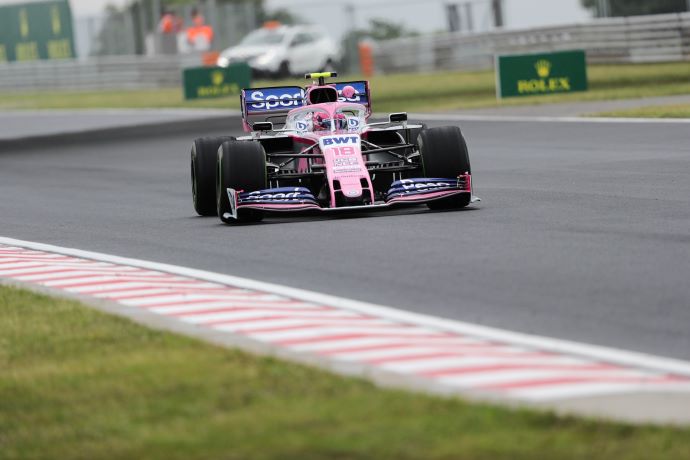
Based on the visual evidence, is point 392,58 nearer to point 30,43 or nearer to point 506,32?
point 506,32

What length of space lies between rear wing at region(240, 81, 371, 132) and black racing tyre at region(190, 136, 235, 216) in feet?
2.85

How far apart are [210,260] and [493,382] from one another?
198 inches

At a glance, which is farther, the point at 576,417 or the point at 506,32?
the point at 506,32

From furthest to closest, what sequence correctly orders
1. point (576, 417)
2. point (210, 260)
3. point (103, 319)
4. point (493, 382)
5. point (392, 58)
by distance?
point (392, 58) → point (210, 260) → point (103, 319) → point (493, 382) → point (576, 417)

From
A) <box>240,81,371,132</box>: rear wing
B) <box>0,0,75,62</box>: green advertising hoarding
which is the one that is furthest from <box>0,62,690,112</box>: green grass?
<box>240,81,371,132</box>: rear wing

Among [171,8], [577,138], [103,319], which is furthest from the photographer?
[171,8]

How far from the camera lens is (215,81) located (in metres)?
42.4

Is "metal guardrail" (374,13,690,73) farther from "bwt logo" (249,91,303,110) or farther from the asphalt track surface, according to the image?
"bwt logo" (249,91,303,110)

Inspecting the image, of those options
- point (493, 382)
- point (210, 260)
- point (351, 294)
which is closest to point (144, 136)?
point (210, 260)

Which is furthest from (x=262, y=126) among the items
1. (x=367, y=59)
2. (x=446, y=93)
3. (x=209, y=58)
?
(x=209, y=58)

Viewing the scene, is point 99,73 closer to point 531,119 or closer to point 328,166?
point 531,119

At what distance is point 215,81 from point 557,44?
923 cm

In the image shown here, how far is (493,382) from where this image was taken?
7.10m

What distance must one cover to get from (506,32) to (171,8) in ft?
60.0
